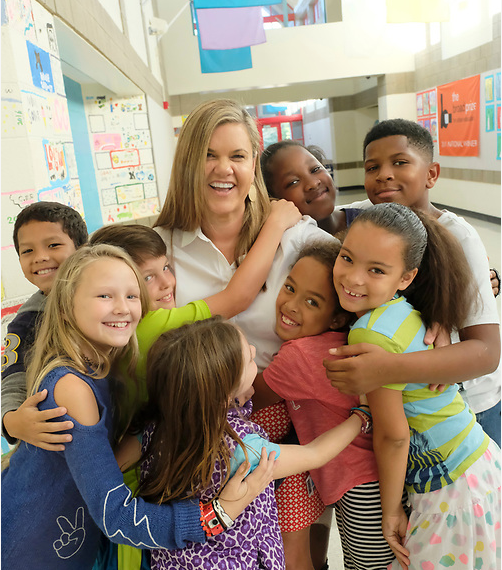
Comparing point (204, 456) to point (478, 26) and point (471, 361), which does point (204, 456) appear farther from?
point (478, 26)

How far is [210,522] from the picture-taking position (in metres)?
1.11

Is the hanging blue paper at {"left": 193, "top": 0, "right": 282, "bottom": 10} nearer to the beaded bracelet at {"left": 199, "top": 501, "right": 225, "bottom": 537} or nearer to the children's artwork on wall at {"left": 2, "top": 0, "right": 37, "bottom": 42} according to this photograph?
the children's artwork on wall at {"left": 2, "top": 0, "right": 37, "bottom": 42}

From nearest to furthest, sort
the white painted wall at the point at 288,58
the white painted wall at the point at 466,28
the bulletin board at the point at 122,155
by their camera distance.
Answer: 1. the bulletin board at the point at 122,155
2. the white painted wall at the point at 466,28
3. the white painted wall at the point at 288,58

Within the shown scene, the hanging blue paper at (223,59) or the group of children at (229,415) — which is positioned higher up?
the hanging blue paper at (223,59)

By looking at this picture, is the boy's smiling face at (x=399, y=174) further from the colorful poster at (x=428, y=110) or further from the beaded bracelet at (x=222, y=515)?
the colorful poster at (x=428, y=110)

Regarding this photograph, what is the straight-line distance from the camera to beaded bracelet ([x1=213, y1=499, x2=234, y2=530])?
1.10m

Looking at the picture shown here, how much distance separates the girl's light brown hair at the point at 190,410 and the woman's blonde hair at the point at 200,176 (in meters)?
0.56

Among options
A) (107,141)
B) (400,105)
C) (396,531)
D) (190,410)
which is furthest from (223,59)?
(396,531)

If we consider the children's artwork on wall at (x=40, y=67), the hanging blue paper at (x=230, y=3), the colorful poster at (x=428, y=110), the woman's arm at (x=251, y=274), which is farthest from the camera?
the colorful poster at (x=428, y=110)

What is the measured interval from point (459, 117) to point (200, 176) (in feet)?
28.2

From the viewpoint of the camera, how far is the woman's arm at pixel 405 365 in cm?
118

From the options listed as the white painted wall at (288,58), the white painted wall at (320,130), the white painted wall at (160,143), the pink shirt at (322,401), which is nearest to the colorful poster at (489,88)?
the white painted wall at (288,58)

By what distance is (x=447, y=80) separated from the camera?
29.8 feet

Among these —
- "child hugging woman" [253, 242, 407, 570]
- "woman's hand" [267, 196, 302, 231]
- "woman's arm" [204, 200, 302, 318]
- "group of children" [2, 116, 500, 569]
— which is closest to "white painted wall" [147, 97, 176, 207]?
"woman's hand" [267, 196, 302, 231]
